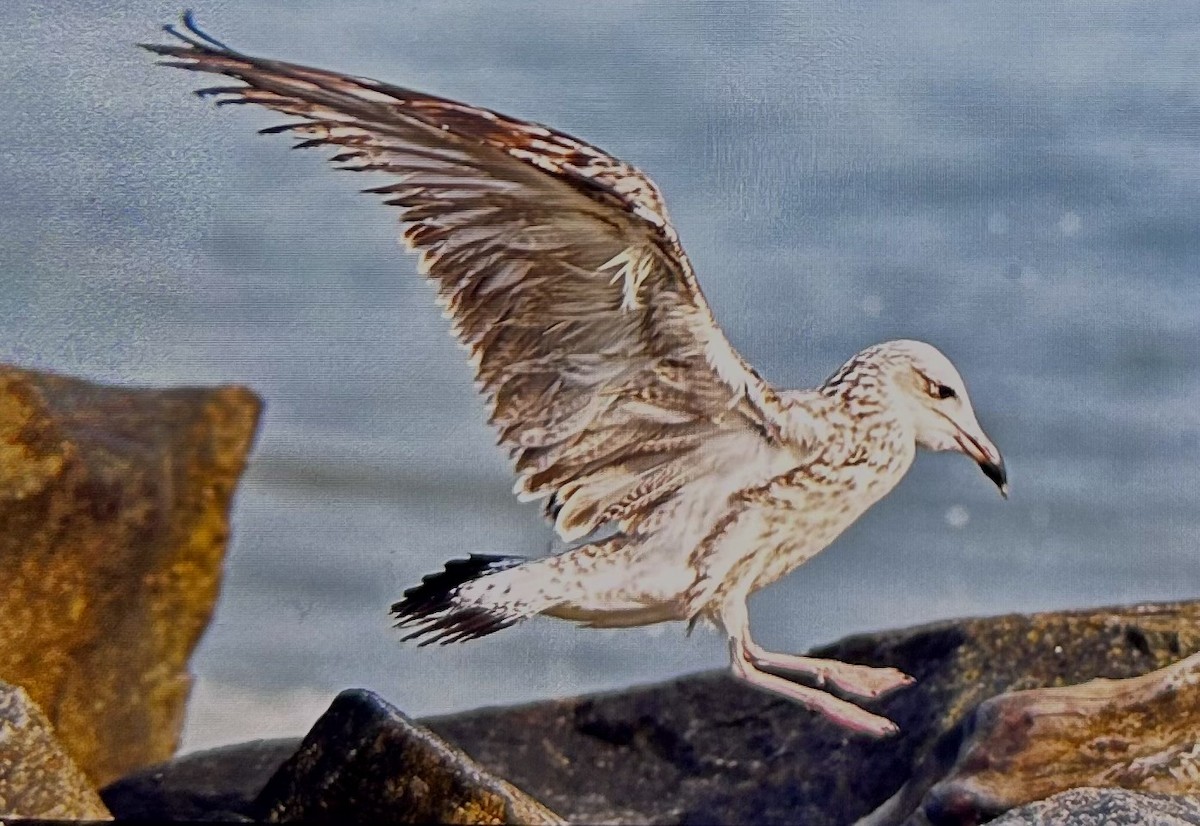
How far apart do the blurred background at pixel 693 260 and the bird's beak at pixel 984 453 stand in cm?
3

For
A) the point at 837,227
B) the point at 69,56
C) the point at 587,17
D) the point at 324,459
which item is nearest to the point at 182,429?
the point at 324,459

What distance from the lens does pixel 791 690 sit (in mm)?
2859

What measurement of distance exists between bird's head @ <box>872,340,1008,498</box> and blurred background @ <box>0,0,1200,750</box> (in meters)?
0.04

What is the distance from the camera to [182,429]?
3.06 meters

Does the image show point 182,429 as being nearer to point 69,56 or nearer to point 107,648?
point 107,648

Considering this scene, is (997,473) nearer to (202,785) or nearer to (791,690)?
(791,690)

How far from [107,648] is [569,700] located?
33.8 inches

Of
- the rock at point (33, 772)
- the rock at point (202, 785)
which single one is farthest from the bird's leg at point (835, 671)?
the rock at point (33, 772)

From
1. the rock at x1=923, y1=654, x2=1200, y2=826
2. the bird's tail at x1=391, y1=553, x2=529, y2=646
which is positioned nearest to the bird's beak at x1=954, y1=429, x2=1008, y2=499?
the rock at x1=923, y1=654, x2=1200, y2=826

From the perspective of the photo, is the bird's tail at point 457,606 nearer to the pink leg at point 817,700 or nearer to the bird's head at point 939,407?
the pink leg at point 817,700

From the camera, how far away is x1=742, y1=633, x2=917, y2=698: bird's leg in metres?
2.86

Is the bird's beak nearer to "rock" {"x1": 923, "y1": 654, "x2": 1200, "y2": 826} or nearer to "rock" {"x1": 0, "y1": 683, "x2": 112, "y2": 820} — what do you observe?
"rock" {"x1": 923, "y1": 654, "x2": 1200, "y2": 826}

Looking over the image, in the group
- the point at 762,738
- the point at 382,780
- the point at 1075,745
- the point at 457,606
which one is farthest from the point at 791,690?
the point at 382,780

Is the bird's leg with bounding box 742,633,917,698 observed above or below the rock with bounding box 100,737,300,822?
above
